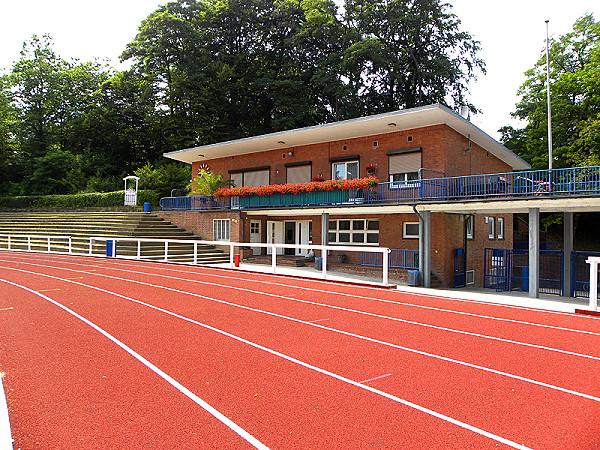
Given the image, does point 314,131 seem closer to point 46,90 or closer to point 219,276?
point 219,276

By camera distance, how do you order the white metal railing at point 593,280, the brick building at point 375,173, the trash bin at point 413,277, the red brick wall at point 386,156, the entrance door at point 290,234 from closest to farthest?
the white metal railing at point 593,280 < the trash bin at point 413,277 < the brick building at point 375,173 < the red brick wall at point 386,156 < the entrance door at point 290,234

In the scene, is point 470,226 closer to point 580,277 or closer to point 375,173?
point 580,277

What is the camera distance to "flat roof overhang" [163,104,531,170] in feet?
63.0

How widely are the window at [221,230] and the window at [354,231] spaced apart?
23.2 feet

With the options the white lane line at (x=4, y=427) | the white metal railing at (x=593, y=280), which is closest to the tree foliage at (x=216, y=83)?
the white metal railing at (x=593, y=280)

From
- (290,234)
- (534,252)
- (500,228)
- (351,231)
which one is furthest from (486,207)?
(290,234)

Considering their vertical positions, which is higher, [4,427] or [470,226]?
[470,226]

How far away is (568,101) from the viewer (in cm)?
3484

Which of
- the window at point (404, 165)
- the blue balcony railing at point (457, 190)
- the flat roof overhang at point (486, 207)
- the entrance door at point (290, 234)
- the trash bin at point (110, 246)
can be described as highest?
the window at point (404, 165)

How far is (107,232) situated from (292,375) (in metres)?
25.2

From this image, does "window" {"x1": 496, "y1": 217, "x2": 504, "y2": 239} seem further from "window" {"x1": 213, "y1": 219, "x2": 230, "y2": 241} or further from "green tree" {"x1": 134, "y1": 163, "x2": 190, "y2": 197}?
"green tree" {"x1": 134, "y1": 163, "x2": 190, "y2": 197}

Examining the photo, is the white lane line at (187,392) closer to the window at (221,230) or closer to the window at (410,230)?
the window at (410,230)

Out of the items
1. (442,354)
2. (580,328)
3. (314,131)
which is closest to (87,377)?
(442,354)

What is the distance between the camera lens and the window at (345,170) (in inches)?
925
